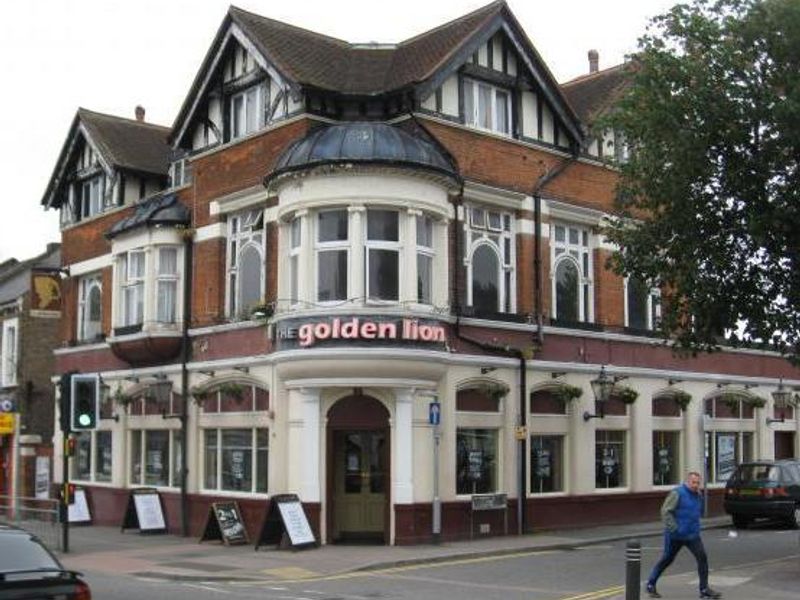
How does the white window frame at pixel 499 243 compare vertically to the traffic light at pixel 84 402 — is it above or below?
above

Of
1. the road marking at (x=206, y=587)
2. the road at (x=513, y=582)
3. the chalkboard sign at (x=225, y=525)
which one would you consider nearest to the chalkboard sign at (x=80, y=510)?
the chalkboard sign at (x=225, y=525)

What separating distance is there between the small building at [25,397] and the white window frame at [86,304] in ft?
4.91

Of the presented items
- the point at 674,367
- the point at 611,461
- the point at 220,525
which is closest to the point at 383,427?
the point at 220,525

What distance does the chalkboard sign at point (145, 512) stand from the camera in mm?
25812

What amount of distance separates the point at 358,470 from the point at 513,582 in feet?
20.3

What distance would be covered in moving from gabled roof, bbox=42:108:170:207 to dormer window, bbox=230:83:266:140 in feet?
16.0

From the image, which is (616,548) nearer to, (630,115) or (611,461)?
(611,461)

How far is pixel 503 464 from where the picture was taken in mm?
24047

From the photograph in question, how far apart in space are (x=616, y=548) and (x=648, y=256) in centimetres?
620

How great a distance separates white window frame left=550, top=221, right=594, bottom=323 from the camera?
85.7 feet

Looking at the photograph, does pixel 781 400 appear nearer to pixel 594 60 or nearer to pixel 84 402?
pixel 594 60

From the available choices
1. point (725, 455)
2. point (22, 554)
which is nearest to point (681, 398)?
point (725, 455)

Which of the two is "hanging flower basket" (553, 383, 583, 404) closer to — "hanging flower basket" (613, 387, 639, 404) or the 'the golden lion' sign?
Answer: "hanging flower basket" (613, 387, 639, 404)

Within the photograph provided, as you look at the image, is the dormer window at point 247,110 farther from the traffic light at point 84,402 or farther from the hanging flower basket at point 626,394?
the hanging flower basket at point 626,394
